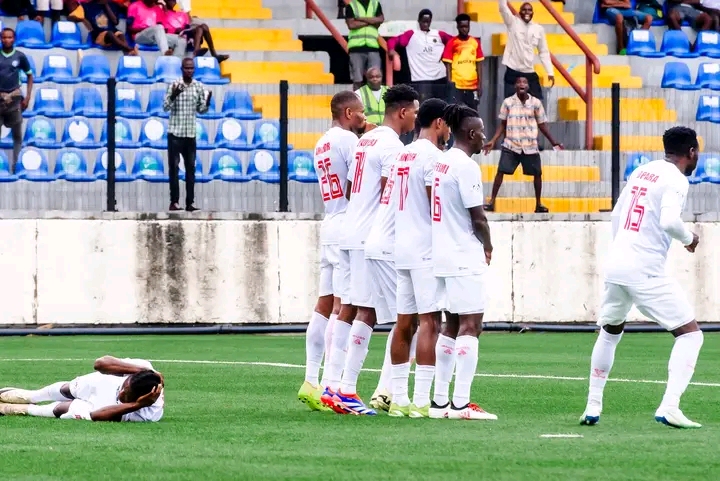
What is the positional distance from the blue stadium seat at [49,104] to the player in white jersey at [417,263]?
41.4 feet

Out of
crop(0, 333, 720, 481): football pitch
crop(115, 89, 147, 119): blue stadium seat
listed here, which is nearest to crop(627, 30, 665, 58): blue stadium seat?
crop(115, 89, 147, 119): blue stadium seat

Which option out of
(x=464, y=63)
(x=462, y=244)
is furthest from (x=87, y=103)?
(x=462, y=244)

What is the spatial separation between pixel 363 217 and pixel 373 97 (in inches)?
401

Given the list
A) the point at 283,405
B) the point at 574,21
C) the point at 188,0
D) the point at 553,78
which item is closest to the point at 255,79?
the point at 188,0

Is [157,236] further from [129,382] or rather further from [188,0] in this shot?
[129,382]

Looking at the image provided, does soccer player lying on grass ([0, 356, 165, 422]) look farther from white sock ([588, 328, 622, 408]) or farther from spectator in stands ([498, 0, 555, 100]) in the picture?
spectator in stands ([498, 0, 555, 100])

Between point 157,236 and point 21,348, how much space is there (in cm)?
320

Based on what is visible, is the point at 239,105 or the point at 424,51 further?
the point at 424,51

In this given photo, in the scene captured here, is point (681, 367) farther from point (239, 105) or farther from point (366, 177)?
point (239, 105)

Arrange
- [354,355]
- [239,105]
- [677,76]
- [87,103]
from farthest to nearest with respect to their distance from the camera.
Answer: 1. [677,76]
2. [239,105]
3. [87,103]
4. [354,355]

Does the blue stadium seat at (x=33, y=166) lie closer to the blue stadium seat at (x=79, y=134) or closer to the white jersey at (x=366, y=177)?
the blue stadium seat at (x=79, y=134)

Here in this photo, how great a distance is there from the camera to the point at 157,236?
21.6m

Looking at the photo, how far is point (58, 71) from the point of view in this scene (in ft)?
79.9

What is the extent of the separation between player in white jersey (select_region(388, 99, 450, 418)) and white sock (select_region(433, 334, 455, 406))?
6 centimetres
